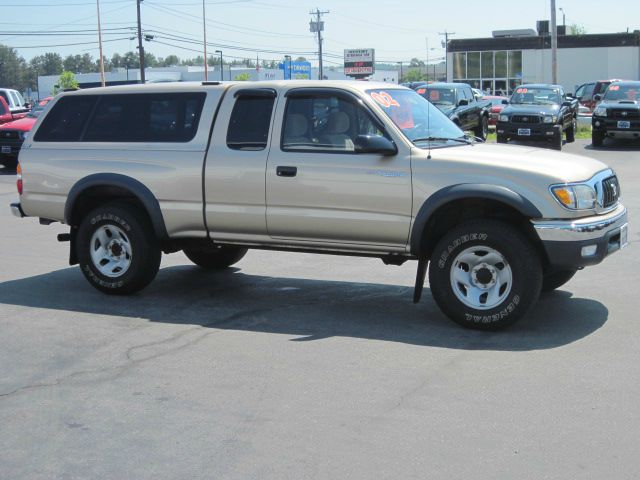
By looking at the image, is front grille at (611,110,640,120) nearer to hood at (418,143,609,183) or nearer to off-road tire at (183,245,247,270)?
off-road tire at (183,245,247,270)

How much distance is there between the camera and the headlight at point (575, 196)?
6.73 metres

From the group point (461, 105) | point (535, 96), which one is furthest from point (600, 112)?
point (461, 105)

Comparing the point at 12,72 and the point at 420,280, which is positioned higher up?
the point at 12,72

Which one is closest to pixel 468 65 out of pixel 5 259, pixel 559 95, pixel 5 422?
pixel 559 95

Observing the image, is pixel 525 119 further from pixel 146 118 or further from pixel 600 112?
pixel 146 118

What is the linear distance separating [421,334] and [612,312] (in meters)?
1.69

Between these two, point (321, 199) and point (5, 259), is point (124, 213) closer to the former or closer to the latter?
point (321, 199)

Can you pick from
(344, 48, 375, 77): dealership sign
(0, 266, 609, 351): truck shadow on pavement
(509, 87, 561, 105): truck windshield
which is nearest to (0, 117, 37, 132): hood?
(509, 87, 561, 105): truck windshield

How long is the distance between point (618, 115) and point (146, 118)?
2015 centimetres

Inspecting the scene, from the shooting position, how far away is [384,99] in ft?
25.1

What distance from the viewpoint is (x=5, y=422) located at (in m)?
5.17

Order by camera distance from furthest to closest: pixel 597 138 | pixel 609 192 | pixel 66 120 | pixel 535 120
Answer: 1. pixel 597 138
2. pixel 535 120
3. pixel 66 120
4. pixel 609 192

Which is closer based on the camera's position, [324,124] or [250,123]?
[324,124]

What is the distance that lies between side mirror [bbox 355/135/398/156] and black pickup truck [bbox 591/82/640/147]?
20.0 meters
